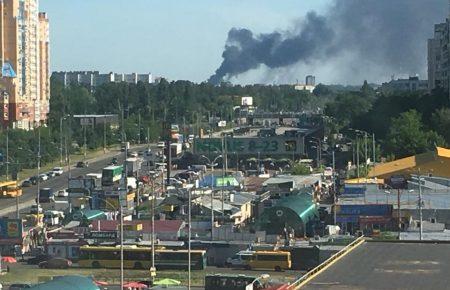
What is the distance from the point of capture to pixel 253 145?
1594 inches

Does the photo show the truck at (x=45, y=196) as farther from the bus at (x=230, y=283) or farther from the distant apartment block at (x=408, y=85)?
the distant apartment block at (x=408, y=85)

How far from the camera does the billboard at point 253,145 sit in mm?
40062

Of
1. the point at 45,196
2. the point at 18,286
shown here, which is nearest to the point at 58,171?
the point at 45,196

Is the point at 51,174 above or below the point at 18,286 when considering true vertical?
above

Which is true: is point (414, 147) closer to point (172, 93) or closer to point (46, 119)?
point (46, 119)

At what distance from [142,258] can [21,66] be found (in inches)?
1344

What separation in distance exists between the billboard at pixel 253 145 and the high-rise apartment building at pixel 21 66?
35.6ft

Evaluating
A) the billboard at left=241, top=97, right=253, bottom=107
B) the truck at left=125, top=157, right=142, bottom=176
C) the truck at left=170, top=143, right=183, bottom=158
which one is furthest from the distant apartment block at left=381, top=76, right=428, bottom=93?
the truck at left=125, top=157, right=142, bottom=176

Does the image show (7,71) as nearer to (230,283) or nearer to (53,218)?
(53,218)

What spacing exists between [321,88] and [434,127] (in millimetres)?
77799

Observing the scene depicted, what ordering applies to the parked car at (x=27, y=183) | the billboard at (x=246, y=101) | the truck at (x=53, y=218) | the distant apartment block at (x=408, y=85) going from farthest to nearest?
the billboard at (x=246, y=101)
the distant apartment block at (x=408, y=85)
the parked car at (x=27, y=183)
the truck at (x=53, y=218)

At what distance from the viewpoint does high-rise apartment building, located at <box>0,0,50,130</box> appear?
47.9 metres

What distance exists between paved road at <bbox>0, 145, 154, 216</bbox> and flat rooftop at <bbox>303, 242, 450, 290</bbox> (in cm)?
1446

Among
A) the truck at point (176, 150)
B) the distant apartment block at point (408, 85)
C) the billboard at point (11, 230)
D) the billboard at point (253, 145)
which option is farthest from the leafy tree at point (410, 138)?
the distant apartment block at point (408, 85)
